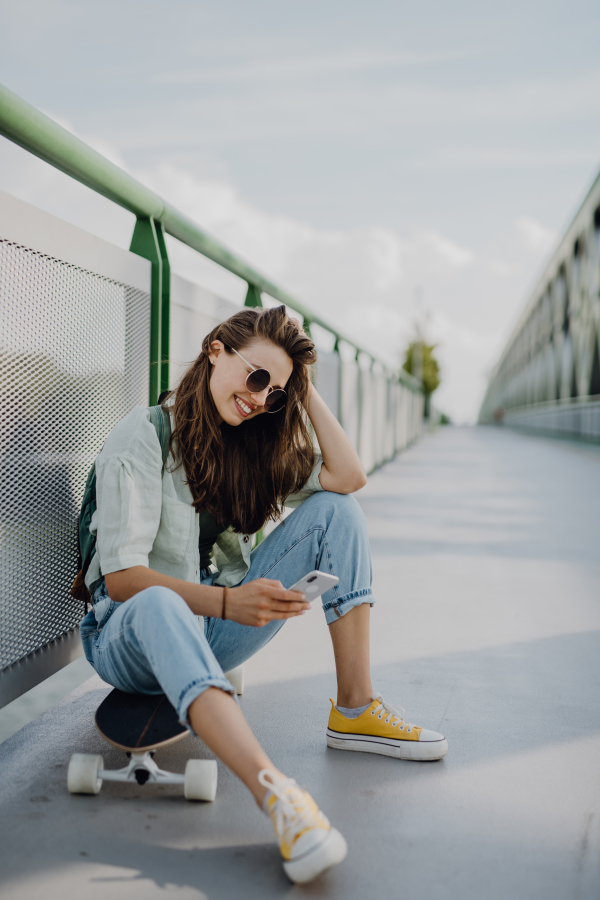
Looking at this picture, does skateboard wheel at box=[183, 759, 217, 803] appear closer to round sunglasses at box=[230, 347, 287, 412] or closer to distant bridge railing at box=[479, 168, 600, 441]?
round sunglasses at box=[230, 347, 287, 412]

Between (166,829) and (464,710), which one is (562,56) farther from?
(166,829)

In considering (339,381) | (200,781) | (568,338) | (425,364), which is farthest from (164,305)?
(425,364)

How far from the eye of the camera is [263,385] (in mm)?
2084

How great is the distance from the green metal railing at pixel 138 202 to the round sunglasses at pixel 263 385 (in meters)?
0.55

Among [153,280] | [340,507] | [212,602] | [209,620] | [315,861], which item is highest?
[153,280]

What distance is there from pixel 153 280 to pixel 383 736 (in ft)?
5.76

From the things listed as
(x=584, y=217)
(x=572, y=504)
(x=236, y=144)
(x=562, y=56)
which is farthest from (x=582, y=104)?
(x=572, y=504)

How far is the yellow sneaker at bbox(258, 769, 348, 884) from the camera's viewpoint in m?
1.49

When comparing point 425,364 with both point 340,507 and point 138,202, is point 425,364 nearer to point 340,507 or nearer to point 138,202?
point 138,202

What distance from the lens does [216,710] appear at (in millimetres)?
1604

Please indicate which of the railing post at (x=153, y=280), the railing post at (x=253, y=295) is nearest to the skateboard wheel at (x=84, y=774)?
the railing post at (x=153, y=280)

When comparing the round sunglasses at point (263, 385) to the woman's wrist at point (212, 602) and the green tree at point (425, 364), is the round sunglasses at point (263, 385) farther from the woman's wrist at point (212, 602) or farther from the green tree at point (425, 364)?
the green tree at point (425, 364)

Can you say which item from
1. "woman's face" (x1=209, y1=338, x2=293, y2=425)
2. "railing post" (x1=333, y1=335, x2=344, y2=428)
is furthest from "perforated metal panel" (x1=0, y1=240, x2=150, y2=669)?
"railing post" (x1=333, y1=335, x2=344, y2=428)

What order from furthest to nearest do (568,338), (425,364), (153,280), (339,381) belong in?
(425,364)
(568,338)
(339,381)
(153,280)
